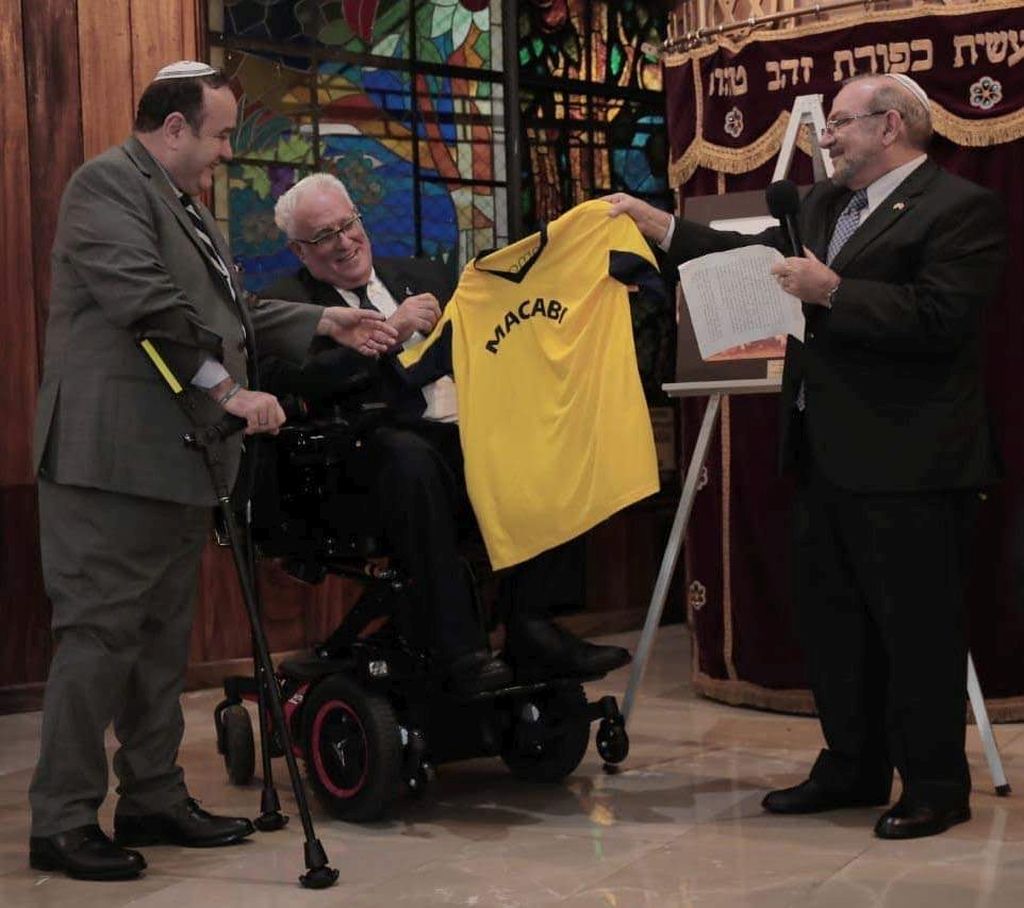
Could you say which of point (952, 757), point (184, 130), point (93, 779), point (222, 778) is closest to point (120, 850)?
point (93, 779)

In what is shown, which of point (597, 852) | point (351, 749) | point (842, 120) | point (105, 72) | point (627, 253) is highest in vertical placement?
point (105, 72)


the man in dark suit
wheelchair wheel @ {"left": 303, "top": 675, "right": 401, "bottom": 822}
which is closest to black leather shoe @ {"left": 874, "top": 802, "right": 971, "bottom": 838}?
the man in dark suit

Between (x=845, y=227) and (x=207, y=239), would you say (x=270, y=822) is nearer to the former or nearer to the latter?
(x=207, y=239)

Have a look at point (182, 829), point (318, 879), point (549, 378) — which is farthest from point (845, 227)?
point (182, 829)

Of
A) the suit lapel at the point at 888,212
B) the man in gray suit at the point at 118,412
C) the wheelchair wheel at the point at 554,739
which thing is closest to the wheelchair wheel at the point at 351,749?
the wheelchair wheel at the point at 554,739

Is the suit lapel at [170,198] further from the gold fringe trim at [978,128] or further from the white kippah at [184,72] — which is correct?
the gold fringe trim at [978,128]

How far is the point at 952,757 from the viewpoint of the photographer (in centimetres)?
351

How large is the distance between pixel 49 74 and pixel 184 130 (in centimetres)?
208

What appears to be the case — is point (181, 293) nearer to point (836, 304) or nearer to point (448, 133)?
point (836, 304)

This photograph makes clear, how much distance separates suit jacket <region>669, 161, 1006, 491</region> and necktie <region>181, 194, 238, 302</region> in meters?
1.16

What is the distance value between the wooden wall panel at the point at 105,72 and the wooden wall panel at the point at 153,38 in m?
0.02

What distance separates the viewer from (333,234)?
155 inches

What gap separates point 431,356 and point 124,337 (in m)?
0.82

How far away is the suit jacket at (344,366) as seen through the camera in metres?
3.78
